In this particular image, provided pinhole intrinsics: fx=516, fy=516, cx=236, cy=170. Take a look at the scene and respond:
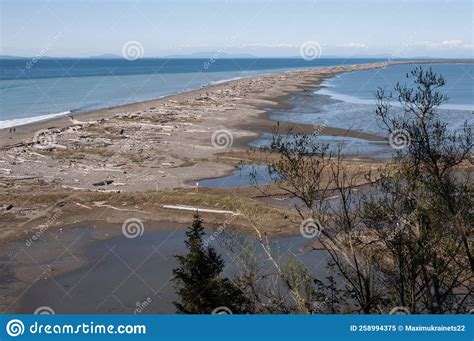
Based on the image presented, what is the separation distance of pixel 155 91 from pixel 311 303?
314 feet

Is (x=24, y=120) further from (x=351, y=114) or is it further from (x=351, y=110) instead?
(x=351, y=110)

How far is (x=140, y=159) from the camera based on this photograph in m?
42.5

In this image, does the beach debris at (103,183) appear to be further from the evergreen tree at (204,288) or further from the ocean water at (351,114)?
the evergreen tree at (204,288)

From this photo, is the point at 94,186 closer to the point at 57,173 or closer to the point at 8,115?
the point at 57,173

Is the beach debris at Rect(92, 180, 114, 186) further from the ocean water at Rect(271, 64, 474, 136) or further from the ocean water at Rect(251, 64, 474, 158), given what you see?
the ocean water at Rect(271, 64, 474, 136)

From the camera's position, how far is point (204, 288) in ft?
47.6

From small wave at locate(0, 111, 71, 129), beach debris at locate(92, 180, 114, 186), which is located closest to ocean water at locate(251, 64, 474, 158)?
beach debris at locate(92, 180, 114, 186)

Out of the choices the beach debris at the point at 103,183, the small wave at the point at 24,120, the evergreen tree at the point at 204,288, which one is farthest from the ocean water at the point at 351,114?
the evergreen tree at the point at 204,288

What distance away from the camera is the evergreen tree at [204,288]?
14.0 metres

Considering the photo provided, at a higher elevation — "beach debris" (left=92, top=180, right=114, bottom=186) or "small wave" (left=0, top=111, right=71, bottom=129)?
"small wave" (left=0, top=111, right=71, bottom=129)

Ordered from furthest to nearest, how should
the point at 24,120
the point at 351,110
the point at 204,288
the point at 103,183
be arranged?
the point at 351,110 < the point at 24,120 < the point at 103,183 < the point at 204,288

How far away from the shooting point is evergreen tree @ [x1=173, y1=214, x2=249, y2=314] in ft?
46.0

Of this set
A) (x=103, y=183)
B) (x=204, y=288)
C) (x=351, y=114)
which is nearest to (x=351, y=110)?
(x=351, y=114)

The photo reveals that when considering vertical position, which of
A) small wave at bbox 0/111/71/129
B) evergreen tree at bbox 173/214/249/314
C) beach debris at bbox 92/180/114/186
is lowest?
beach debris at bbox 92/180/114/186
